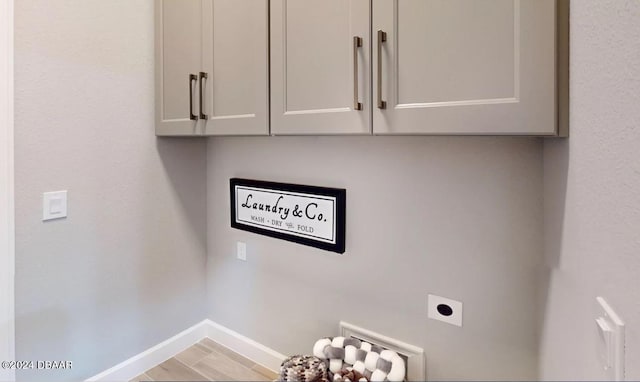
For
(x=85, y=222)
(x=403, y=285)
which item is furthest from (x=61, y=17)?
(x=403, y=285)

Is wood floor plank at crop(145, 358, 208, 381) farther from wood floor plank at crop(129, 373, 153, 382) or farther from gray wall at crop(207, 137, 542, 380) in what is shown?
gray wall at crop(207, 137, 542, 380)

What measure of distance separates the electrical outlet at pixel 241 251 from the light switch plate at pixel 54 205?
870mm

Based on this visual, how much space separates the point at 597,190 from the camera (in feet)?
1.93

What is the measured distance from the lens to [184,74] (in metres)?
1.66

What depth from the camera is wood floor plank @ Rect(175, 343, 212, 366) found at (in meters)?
1.99

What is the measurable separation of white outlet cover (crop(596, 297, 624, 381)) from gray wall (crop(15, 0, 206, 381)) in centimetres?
188

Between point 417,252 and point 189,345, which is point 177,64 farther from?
point 189,345

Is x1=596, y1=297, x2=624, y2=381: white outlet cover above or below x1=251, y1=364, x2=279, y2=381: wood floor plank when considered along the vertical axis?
above

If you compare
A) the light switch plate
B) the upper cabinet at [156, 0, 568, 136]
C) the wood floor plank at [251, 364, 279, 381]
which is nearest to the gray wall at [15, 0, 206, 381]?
the light switch plate

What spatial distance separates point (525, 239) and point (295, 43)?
109 cm

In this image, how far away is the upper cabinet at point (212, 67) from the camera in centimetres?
137

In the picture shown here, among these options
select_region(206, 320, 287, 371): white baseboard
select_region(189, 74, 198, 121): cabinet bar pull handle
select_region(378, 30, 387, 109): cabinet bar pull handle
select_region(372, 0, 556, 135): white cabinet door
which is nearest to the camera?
select_region(372, 0, 556, 135): white cabinet door

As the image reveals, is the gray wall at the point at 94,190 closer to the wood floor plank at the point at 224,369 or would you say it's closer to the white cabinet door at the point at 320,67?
the wood floor plank at the point at 224,369

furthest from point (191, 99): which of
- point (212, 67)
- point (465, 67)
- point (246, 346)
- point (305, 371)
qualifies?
point (246, 346)
